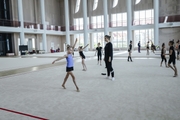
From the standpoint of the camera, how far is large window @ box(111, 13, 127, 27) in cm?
3734

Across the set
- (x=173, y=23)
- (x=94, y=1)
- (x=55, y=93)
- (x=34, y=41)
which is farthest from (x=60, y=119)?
(x=94, y=1)

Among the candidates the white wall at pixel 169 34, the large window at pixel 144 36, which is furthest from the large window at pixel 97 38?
the white wall at pixel 169 34

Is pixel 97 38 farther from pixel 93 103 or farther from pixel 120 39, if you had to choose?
pixel 93 103

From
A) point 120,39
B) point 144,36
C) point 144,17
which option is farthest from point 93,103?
point 120,39

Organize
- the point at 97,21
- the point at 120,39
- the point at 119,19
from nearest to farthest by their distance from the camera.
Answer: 1. the point at 119,19
2. the point at 120,39
3. the point at 97,21

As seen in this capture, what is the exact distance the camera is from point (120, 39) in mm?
38062

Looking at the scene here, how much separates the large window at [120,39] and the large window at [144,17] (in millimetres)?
3626

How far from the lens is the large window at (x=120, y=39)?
124ft

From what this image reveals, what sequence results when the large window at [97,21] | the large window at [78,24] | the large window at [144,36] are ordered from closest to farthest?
the large window at [144,36] → the large window at [97,21] → the large window at [78,24]

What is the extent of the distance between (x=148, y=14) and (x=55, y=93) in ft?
110

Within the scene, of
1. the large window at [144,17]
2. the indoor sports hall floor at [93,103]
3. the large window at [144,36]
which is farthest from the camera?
the large window at [144,36]

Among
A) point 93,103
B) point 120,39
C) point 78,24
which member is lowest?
point 93,103

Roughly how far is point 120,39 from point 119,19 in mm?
4308

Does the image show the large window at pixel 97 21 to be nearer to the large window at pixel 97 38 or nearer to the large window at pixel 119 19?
the large window at pixel 97 38
